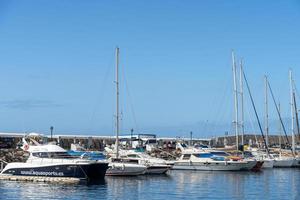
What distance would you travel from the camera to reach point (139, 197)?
123 feet

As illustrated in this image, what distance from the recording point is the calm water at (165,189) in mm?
38172

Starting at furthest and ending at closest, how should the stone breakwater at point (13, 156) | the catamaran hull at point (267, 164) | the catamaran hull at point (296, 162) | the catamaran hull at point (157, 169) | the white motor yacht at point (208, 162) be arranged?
the catamaran hull at point (296, 162) → the catamaran hull at point (267, 164) → the white motor yacht at point (208, 162) → the stone breakwater at point (13, 156) → the catamaran hull at point (157, 169)

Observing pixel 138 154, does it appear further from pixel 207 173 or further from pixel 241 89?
pixel 241 89

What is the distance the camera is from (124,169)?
171 ft

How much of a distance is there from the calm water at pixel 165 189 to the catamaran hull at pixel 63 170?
4.03 ft

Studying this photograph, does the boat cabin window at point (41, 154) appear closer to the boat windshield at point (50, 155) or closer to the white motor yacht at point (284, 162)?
the boat windshield at point (50, 155)

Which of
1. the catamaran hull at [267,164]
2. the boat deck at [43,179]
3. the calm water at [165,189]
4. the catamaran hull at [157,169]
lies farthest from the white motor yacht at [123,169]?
the catamaran hull at [267,164]

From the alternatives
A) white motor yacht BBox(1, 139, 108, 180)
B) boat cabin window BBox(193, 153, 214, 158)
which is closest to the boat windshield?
white motor yacht BBox(1, 139, 108, 180)

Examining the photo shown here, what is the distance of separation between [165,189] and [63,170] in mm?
9217

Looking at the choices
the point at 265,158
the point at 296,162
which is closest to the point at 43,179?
the point at 265,158

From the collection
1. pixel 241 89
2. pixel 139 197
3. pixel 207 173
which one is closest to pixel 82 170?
pixel 139 197

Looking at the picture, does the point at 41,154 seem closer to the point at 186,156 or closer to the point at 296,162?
the point at 186,156

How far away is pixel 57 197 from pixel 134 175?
16.4 meters

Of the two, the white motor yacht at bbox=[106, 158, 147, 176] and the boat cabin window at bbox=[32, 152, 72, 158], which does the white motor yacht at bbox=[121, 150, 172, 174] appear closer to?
the white motor yacht at bbox=[106, 158, 147, 176]
